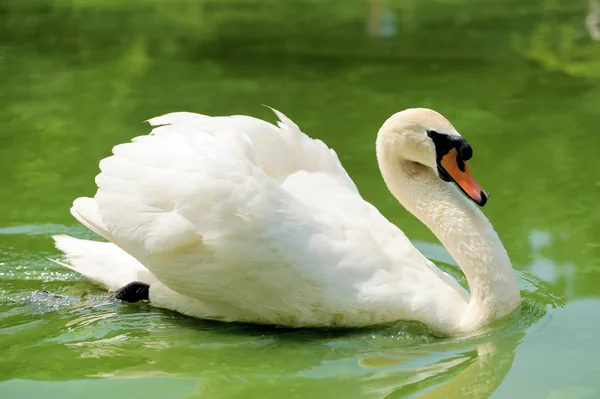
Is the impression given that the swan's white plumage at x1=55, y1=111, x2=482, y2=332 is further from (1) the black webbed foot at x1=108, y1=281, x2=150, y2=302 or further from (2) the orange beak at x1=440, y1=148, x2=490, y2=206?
(2) the orange beak at x1=440, y1=148, x2=490, y2=206

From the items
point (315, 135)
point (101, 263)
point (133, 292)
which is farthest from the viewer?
point (315, 135)

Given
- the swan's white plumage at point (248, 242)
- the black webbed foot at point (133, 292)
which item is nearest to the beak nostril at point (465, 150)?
the swan's white plumage at point (248, 242)

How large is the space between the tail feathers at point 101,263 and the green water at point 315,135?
0.12 metres

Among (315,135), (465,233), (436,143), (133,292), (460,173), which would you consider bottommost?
(133,292)

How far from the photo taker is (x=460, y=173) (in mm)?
5047

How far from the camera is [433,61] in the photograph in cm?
1192

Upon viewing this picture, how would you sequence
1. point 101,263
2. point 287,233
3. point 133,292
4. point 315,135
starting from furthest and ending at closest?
1. point 315,135
2. point 101,263
3. point 133,292
4. point 287,233

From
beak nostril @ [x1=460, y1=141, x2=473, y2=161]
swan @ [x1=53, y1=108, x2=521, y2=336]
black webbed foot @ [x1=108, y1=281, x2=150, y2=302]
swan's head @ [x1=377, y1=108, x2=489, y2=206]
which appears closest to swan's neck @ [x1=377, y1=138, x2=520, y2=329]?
swan @ [x1=53, y1=108, x2=521, y2=336]

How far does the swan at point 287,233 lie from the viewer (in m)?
4.68

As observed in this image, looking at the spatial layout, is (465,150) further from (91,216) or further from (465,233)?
(91,216)

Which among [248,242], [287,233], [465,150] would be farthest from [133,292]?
[465,150]

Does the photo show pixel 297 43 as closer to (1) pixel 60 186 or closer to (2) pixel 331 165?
(1) pixel 60 186

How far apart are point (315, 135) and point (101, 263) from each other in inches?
134

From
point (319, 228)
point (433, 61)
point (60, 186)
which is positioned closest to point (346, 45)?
point (433, 61)
